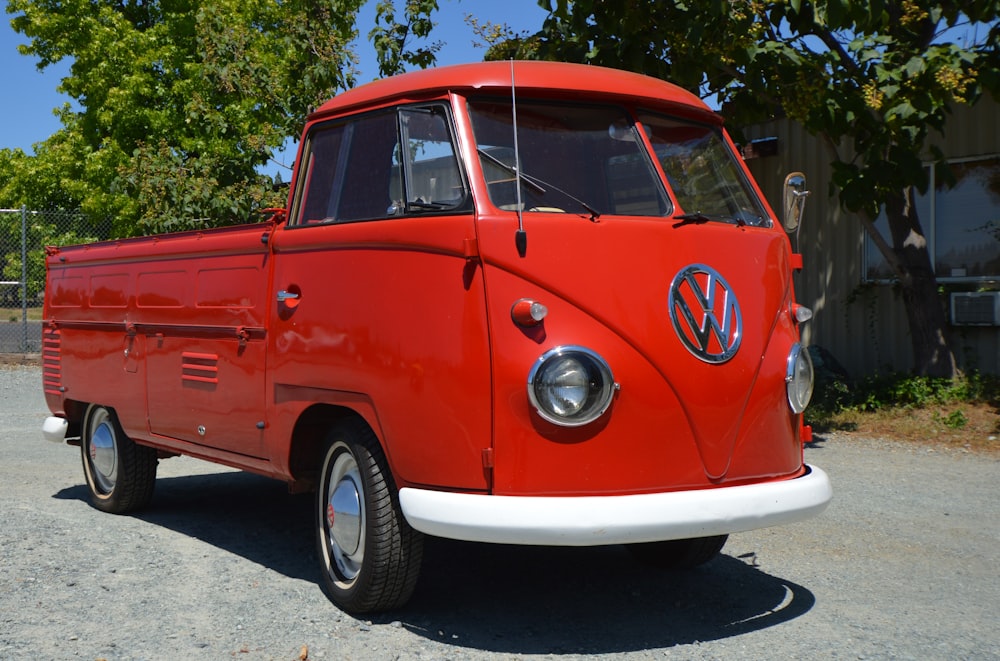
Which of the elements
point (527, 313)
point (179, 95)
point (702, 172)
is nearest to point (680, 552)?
point (702, 172)

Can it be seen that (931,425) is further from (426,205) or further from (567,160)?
(426,205)

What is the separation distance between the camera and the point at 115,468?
7.23 m

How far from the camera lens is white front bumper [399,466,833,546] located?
13.4ft

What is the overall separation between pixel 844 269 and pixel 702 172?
948cm

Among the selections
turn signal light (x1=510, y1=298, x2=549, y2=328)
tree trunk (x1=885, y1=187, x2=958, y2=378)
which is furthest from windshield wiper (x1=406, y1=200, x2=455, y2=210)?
tree trunk (x1=885, y1=187, x2=958, y2=378)

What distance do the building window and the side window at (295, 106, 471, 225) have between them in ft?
29.0

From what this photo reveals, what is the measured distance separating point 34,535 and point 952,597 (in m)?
4.79

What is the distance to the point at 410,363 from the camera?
14.9ft

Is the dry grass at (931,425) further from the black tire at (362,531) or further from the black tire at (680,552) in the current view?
the black tire at (362,531)

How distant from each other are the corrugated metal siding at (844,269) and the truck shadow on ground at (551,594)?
26.8ft

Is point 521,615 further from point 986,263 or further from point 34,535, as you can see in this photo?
point 986,263

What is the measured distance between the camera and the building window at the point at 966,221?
12.6 meters

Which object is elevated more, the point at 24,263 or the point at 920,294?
the point at 24,263

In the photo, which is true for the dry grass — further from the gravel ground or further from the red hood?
the red hood
